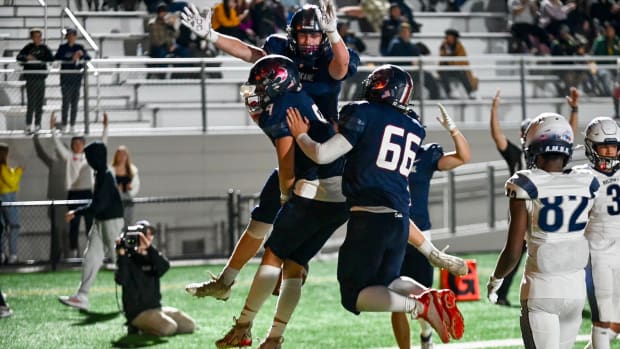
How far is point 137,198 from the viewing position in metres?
16.2

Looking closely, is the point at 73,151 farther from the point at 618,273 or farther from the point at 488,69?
the point at 618,273

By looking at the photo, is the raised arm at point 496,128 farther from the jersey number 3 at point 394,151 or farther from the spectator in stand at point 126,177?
the spectator in stand at point 126,177

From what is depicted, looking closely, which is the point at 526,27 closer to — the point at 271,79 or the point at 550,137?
the point at 271,79

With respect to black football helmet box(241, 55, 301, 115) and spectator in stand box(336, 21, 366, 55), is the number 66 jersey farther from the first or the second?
spectator in stand box(336, 21, 366, 55)

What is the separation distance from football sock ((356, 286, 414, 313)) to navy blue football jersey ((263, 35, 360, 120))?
1.41 metres

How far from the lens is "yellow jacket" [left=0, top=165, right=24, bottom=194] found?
52.1 ft

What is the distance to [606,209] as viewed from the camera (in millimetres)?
7277

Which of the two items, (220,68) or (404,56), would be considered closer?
(220,68)

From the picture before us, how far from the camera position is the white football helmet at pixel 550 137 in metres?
6.14

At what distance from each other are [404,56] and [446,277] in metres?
6.98

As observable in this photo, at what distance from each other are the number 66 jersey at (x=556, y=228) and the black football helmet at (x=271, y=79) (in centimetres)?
168

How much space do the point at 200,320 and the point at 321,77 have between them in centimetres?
439

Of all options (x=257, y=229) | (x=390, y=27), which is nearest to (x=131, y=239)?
(x=257, y=229)

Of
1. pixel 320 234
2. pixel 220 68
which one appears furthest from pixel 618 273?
pixel 220 68
